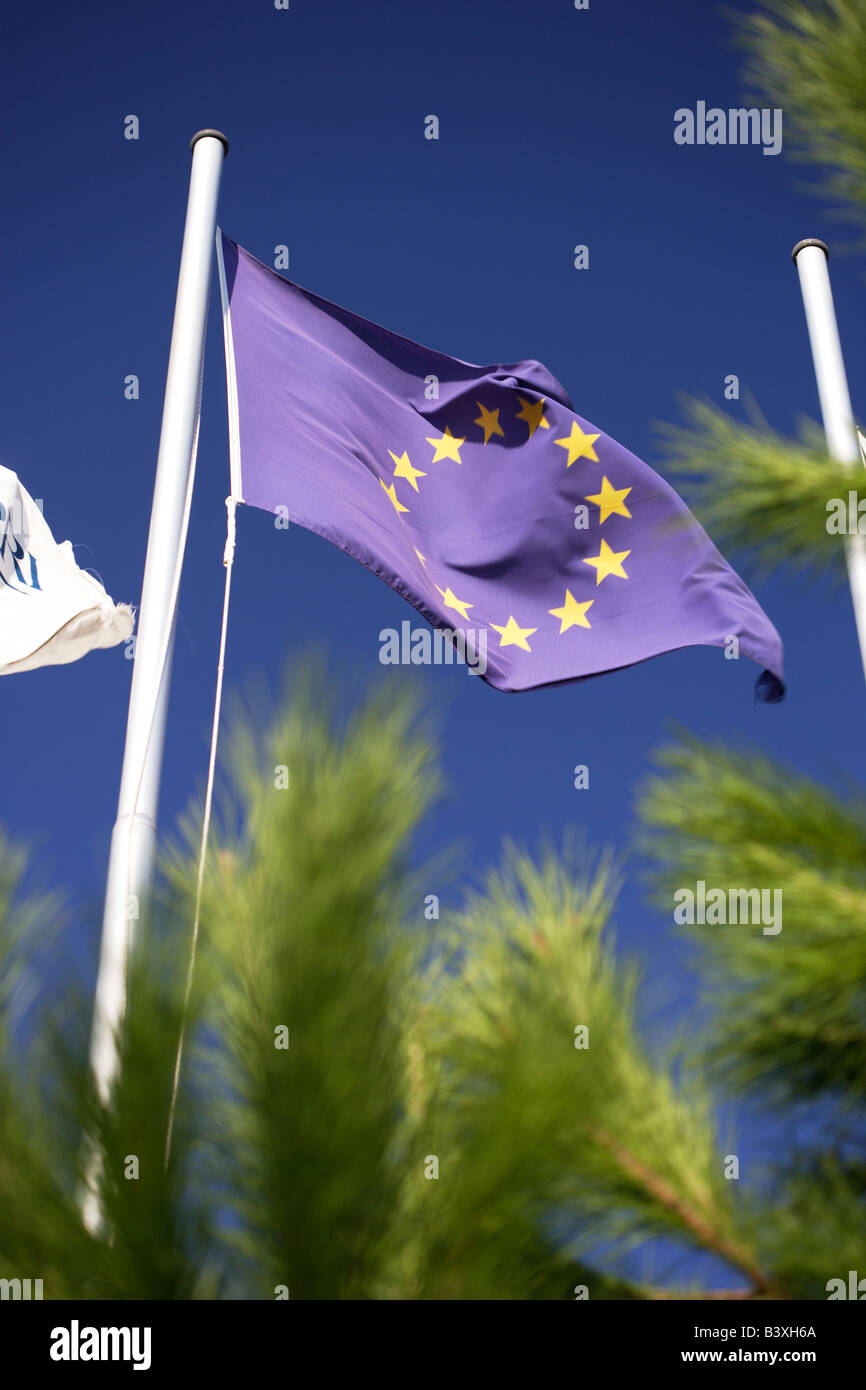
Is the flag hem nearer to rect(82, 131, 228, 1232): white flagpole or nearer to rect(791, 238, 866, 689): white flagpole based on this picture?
rect(82, 131, 228, 1232): white flagpole

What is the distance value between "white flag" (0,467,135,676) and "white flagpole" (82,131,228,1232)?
1.35 m

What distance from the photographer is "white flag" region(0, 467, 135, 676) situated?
6.35 meters

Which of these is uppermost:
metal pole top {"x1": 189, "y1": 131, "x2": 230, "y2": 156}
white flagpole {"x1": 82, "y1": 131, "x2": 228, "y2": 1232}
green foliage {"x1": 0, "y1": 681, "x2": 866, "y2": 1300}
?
metal pole top {"x1": 189, "y1": 131, "x2": 230, "y2": 156}

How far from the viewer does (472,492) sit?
7035 millimetres

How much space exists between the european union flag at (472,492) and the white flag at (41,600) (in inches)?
53.1

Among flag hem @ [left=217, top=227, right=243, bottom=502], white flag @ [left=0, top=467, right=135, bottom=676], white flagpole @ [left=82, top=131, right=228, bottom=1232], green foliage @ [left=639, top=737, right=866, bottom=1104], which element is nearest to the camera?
green foliage @ [left=639, top=737, right=866, bottom=1104]

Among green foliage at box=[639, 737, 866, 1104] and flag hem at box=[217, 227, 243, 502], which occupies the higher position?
flag hem at box=[217, 227, 243, 502]

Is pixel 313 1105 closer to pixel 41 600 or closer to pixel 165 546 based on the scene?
pixel 165 546

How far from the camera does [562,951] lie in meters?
2.05

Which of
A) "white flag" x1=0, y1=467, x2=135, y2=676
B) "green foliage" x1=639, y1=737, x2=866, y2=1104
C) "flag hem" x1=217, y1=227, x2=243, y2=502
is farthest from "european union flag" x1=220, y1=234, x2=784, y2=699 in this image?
"green foliage" x1=639, y1=737, x2=866, y2=1104

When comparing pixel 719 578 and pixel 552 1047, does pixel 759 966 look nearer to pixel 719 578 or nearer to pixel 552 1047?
pixel 552 1047

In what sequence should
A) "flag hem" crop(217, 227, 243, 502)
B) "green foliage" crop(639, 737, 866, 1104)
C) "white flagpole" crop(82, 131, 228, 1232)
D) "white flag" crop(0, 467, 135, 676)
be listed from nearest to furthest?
"green foliage" crop(639, 737, 866, 1104), "white flagpole" crop(82, 131, 228, 1232), "flag hem" crop(217, 227, 243, 502), "white flag" crop(0, 467, 135, 676)

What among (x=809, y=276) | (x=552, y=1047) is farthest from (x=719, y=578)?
(x=552, y=1047)
